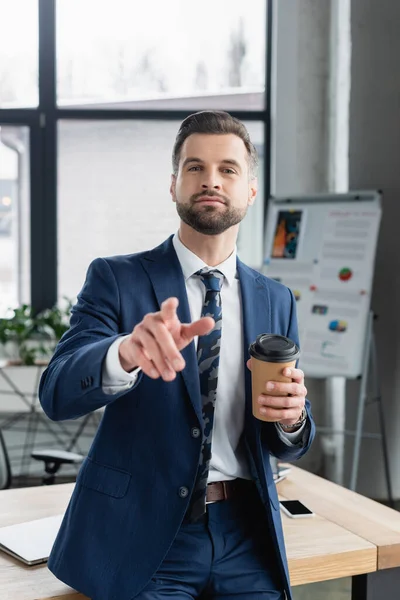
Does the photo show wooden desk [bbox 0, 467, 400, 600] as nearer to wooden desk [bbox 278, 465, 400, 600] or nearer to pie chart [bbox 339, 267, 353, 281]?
wooden desk [bbox 278, 465, 400, 600]

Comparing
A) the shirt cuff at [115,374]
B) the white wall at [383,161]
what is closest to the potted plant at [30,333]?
the white wall at [383,161]

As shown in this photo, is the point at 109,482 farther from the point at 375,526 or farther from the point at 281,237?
the point at 281,237

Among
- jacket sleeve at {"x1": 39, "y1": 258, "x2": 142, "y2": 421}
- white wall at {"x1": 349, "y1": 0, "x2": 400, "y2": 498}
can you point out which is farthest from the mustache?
white wall at {"x1": 349, "y1": 0, "x2": 400, "y2": 498}

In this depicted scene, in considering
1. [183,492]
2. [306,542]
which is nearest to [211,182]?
[183,492]

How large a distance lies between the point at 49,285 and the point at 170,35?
2029mm

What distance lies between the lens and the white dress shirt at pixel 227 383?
5.30 ft

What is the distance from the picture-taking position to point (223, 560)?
156cm

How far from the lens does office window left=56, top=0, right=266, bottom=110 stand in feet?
18.4

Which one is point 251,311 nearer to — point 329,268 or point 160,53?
point 329,268

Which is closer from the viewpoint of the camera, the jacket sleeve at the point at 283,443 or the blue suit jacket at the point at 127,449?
the blue suit jacket at the point at 127,449

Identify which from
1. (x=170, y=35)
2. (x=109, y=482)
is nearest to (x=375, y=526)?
(x=109, y=482)

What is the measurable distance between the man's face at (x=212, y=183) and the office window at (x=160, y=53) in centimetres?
418

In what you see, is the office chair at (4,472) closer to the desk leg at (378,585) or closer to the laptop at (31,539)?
A: the laptop at (31,539)

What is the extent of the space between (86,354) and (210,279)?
38cm
